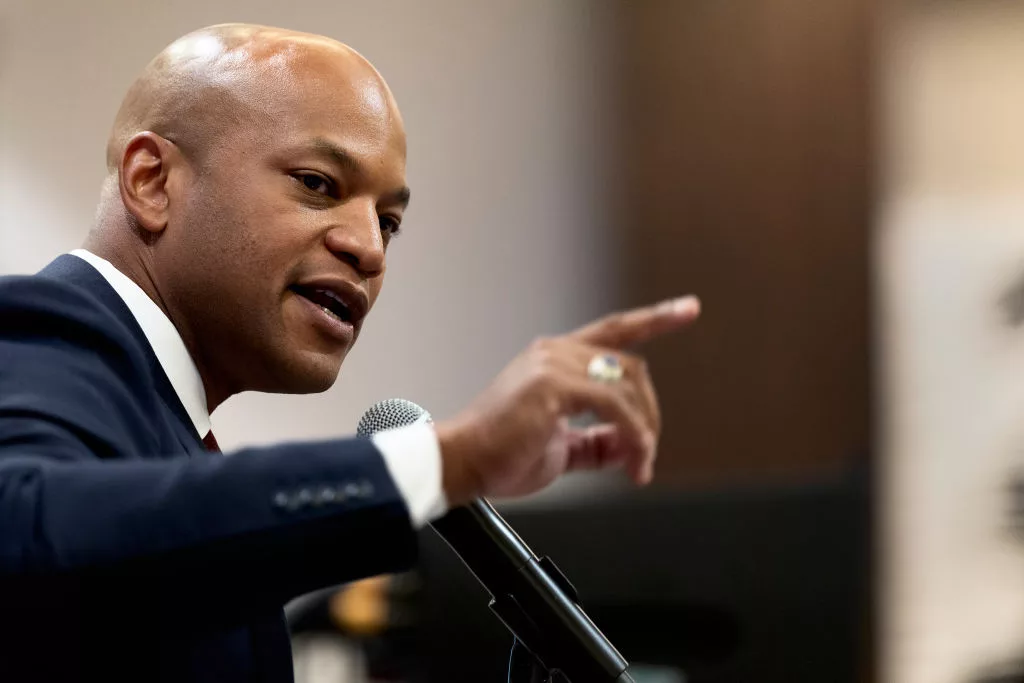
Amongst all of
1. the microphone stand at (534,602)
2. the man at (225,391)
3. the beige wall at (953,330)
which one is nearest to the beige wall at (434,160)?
the beige wall at (953,330)

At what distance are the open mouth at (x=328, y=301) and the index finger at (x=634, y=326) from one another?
57cm

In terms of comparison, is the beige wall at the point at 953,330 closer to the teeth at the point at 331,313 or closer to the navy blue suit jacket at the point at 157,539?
the teeth at the point at 331,313

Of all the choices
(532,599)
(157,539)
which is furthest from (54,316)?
(532,599)

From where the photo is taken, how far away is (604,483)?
3049 millimetres

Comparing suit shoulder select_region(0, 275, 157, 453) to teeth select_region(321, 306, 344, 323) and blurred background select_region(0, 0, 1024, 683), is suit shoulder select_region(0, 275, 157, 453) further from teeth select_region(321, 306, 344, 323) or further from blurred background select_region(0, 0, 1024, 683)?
blurred background select_region(0, 0, 1024, 683)

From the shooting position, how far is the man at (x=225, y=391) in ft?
2.71

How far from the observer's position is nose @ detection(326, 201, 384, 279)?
1.37 m

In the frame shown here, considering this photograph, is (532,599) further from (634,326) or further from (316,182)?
(316,182)

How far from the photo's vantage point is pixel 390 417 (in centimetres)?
127

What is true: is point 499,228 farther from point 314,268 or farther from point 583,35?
point 314,268

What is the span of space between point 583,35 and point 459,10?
1.36 feet

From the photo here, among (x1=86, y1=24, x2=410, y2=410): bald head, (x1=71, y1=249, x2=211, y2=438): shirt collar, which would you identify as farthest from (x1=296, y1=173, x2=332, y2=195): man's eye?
(x1=71, y1=249, x2=211, y2=438): shirt collar

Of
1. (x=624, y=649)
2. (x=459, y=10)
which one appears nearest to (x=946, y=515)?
(x=624, y=649)

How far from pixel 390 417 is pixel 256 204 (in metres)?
0.32
